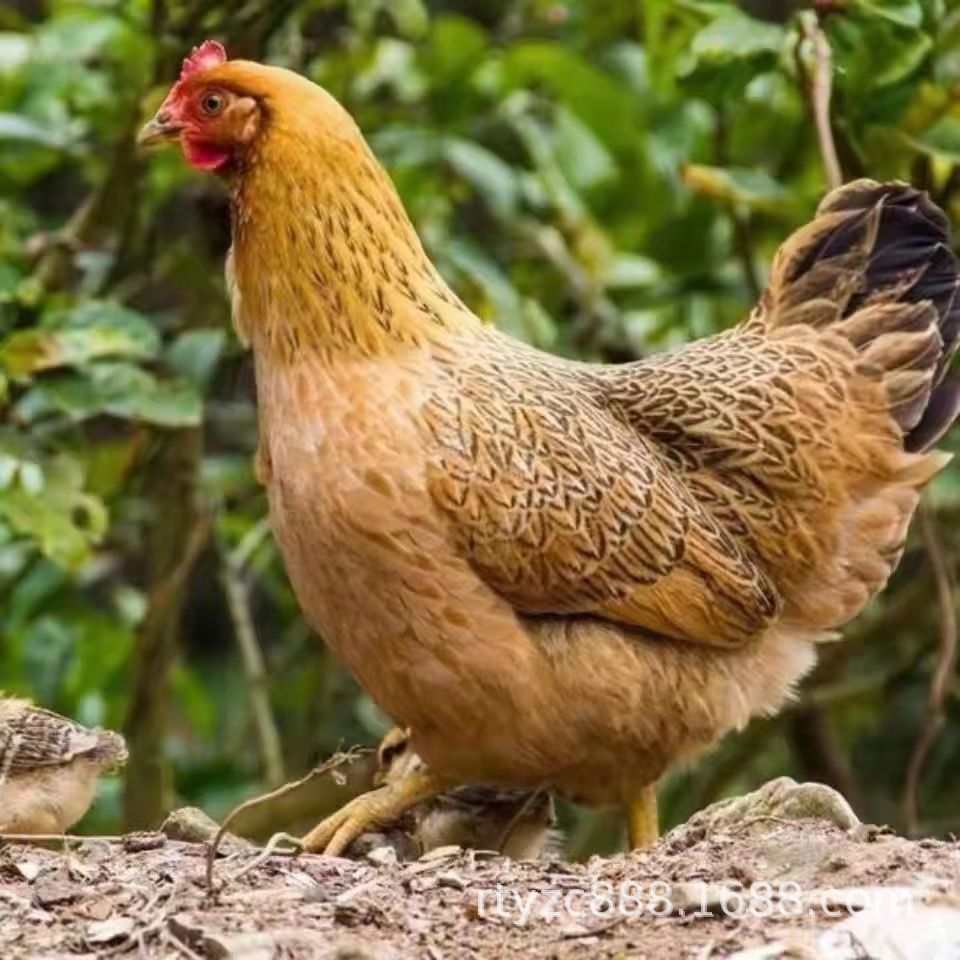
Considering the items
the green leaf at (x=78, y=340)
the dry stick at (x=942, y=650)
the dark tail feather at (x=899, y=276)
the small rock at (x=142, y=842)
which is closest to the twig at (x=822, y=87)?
the dark tail feather at (x=899, y=276)

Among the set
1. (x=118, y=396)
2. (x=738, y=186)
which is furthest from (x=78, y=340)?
(x=738, y=186)

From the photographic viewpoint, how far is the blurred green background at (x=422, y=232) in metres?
5.12

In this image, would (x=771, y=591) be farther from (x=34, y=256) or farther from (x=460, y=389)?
(x=34, y=256)

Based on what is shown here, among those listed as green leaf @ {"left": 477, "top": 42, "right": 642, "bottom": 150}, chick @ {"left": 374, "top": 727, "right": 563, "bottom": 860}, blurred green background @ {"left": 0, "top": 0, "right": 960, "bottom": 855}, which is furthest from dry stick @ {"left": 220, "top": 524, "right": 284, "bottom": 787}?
chick @ {"left": 374, "top": 727, "right": 563, "bottom": 860}

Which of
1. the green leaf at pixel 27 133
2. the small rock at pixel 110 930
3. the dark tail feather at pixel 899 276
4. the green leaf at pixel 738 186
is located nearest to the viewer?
the small rock at pixel 110 930

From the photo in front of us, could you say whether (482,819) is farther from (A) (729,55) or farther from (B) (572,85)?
(B) (572,85)

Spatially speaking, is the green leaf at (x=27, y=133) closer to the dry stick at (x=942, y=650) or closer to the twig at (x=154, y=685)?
the twig at (x=154, y=685)

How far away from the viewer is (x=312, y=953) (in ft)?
9.70

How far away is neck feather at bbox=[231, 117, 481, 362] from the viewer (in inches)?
161

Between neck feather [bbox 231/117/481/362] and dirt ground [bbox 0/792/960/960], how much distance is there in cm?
109

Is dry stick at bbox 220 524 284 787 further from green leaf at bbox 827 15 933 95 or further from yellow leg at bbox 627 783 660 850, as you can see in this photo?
green leaf at bbox 827 15 933 95

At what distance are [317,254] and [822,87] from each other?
153 centimetres

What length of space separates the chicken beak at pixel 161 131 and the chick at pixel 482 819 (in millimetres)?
1366

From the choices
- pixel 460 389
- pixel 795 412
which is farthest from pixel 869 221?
pixel 460 389
